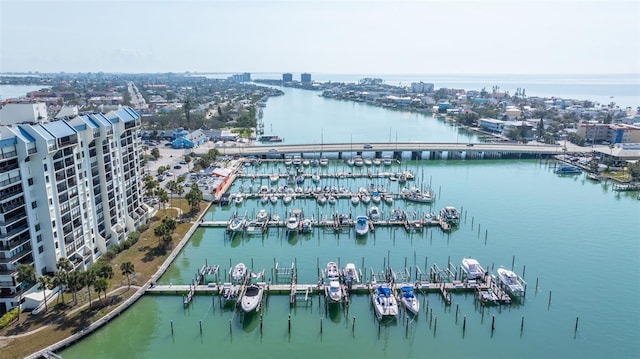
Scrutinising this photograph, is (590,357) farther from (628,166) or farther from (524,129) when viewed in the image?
(524,129)

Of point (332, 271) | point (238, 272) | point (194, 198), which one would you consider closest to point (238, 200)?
point (194, 198)

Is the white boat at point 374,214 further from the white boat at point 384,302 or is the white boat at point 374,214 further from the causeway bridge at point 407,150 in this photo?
the causeway bridge at point 407,150

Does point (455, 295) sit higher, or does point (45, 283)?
point (45, 283)

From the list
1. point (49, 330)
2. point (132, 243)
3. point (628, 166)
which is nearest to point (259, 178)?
point (132, 243)

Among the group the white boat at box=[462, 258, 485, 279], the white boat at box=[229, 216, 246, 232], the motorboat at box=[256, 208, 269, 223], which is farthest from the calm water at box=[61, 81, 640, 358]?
the motorboat at box=[256, 208, 269, 223]

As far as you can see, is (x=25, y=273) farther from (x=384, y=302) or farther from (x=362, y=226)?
(x=362, y=226)

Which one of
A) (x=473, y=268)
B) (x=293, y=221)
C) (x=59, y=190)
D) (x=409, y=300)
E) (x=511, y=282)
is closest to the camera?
(x=59, y=190)
